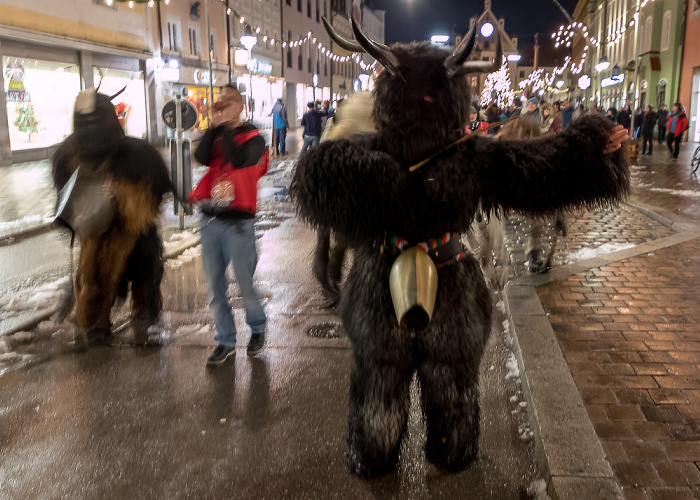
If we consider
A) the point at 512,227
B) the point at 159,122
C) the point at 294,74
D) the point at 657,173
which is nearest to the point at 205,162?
the point at 512,227

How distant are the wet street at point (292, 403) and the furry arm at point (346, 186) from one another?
1.05m

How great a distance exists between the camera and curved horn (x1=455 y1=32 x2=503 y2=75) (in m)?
2.63

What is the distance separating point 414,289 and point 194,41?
94.6 feet

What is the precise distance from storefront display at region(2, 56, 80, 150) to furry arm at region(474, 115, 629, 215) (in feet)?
51.2

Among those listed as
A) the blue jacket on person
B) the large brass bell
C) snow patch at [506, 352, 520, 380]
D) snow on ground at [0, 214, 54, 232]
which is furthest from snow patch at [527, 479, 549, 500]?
the blue jacket on person

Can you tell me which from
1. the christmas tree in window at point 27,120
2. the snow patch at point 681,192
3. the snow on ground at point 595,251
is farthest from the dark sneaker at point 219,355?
the christmas tree in window at point 27,120

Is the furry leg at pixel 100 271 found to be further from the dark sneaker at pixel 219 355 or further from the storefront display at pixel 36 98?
the storefront display at pixel 36 98

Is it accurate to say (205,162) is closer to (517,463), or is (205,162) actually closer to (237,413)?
(237,413)

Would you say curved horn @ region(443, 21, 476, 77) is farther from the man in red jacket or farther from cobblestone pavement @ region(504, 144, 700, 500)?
the man in red jacket

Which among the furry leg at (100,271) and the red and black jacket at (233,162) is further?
the furry leg at (100,271)

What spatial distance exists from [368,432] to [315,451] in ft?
1.88

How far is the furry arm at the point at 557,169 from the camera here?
105 inches

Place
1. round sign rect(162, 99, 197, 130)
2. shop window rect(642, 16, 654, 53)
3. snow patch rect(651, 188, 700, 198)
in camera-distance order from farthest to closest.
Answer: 1. shop window rect(642, 16, 654, 53)
2. snow patch rect(651, 188, 700, 198)
3. round sign rect(162, 99, 197, 130)

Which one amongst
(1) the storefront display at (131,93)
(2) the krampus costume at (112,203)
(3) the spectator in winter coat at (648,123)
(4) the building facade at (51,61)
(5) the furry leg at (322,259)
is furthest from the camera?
(1) the storefront display at (131,93)
